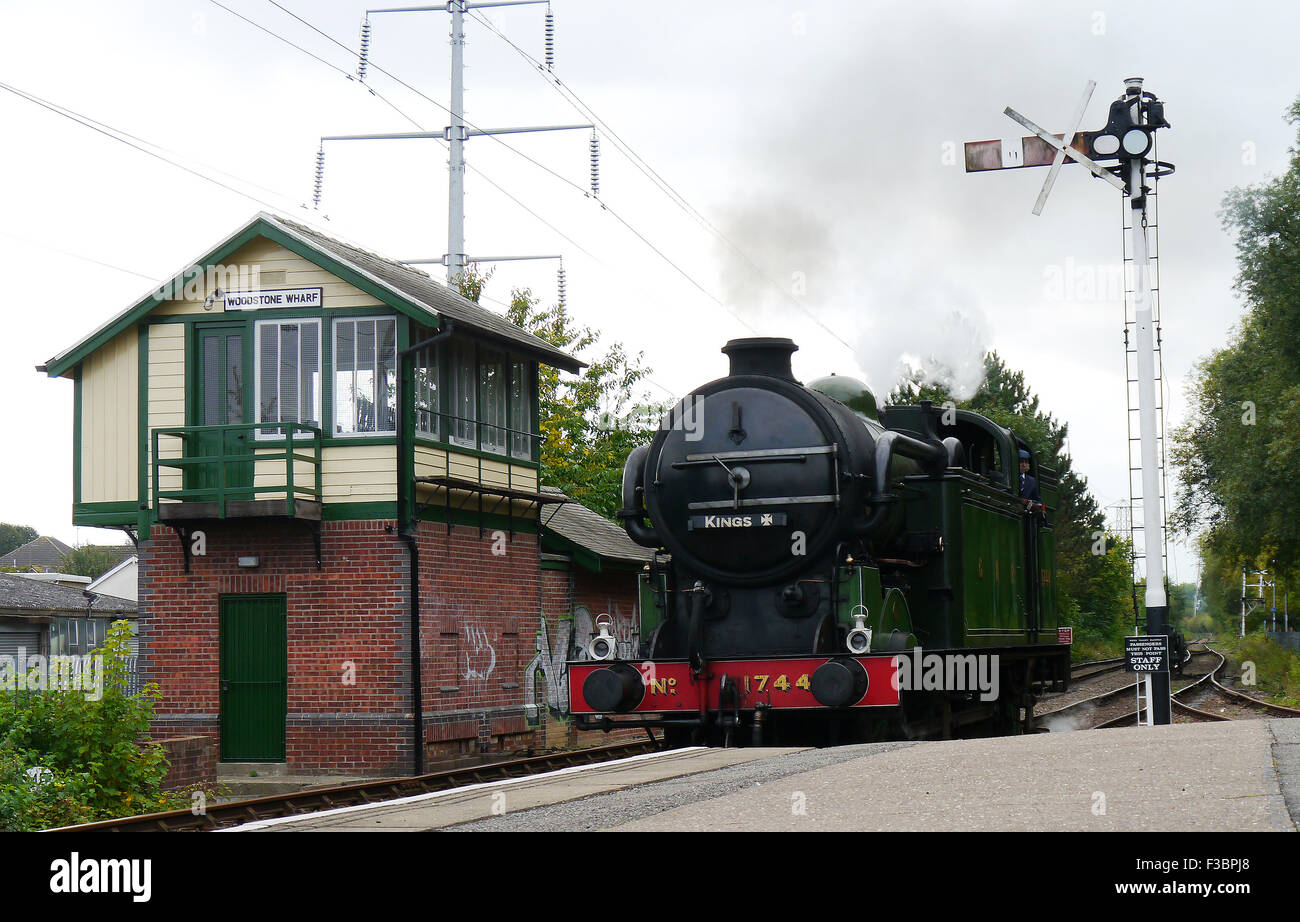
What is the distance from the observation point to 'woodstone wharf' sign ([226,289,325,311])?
A: 17.0m

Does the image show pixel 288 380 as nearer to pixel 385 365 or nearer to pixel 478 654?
pixel 385 365

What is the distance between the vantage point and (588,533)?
74.7ft

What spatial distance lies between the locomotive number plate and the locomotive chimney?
1.25 m

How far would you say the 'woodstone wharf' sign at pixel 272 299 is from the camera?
17047 millimetres

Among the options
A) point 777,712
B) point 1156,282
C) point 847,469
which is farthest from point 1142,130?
point 777,712

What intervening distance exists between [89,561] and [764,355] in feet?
285

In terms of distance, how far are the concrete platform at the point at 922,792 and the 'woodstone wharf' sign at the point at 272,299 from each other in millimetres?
8296

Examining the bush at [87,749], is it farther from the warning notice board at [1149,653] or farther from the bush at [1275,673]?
the bush at [1275,673]

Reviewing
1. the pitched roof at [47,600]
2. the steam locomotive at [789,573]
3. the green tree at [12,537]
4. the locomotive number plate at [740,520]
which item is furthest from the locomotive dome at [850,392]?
the green tree at [12,537]

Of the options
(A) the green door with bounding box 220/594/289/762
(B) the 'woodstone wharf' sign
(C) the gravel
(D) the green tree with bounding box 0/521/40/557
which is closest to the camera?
(C) the gravel

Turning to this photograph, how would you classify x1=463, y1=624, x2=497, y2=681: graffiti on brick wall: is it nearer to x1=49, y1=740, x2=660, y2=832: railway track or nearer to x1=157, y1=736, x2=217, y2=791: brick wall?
x1=49, y1=740, x2=660, y2=832: railway track

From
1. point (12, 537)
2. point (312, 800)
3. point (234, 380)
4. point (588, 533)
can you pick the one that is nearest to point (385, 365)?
point (234, 380)

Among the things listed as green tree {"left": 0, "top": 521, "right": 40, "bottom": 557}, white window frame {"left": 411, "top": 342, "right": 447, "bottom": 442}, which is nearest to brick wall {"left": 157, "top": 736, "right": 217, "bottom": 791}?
white window frame {"left": 411, "top": 342, "right": 447, "bottom": 442}
